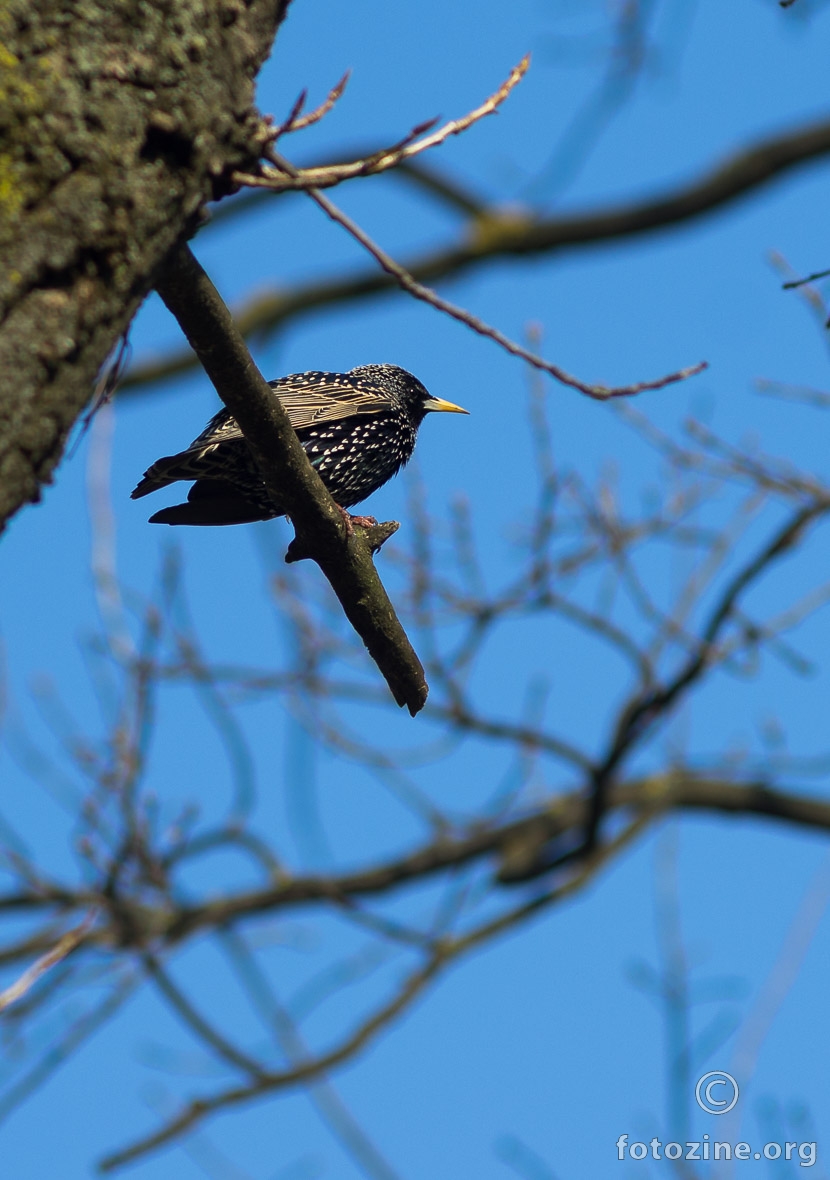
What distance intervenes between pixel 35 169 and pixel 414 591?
5628 millimetres

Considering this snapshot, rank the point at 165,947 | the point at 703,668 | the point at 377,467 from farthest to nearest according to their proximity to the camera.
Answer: the point at 165,947, the point at 703,668, the point at 377,467

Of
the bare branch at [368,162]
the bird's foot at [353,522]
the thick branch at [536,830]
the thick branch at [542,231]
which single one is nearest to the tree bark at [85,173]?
the bare branch at [368,162]

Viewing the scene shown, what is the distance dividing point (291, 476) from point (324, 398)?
2257mm

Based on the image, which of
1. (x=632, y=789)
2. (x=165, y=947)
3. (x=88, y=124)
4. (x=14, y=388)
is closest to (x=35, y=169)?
(x=88, y=124)

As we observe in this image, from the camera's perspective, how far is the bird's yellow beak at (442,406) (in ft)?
19.0

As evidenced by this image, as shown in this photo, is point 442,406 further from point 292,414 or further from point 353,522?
point 353,522

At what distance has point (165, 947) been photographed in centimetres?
808

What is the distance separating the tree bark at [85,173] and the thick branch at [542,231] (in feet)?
18.9

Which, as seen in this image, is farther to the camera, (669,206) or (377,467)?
(669,206)

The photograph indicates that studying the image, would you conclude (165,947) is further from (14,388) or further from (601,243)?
(14,388)

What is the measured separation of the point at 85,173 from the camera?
1.59m

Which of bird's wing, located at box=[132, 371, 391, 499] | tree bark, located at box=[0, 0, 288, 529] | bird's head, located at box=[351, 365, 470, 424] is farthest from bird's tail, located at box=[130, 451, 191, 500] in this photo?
tree bark, located at box=[0, 0, 288, 529]

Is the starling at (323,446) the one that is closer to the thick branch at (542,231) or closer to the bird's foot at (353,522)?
the bird's foot at (353,522)

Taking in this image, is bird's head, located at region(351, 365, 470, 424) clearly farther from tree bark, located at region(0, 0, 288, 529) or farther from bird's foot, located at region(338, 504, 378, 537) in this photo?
tree bark, located at region(0, 0, 288, 529)
